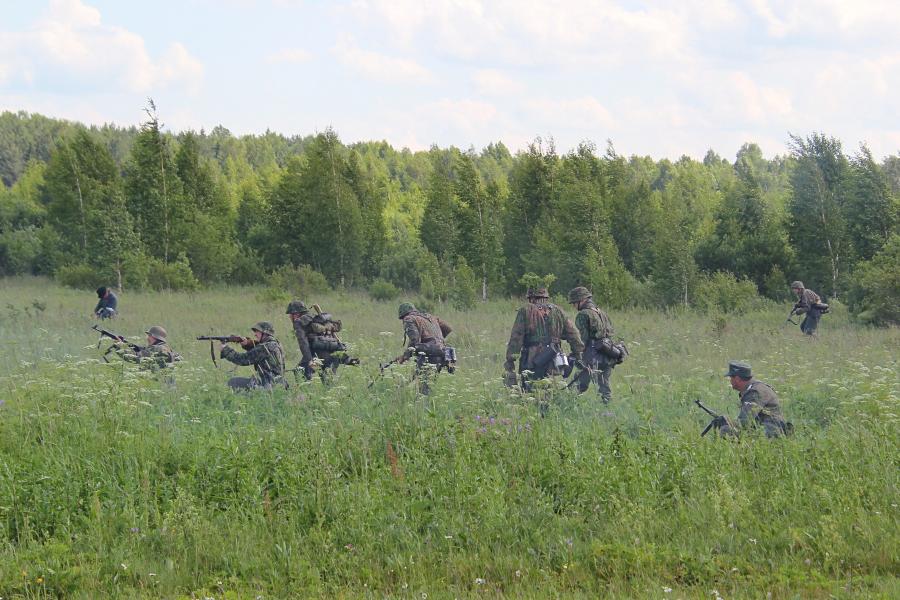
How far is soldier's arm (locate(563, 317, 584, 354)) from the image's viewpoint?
10398 mm

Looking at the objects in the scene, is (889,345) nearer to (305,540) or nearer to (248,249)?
(305,540)

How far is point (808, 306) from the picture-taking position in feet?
58.5

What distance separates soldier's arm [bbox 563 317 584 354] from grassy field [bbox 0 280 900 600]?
1640mm

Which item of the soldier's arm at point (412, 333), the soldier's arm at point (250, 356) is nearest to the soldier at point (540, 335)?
the soldier's arm at point (412, 333)

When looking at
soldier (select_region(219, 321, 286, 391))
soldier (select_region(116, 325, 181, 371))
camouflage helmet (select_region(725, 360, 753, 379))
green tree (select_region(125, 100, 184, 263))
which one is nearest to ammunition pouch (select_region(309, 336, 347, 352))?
soldier (select_region(219, 321, 286, 391))

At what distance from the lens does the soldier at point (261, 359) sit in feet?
33.5

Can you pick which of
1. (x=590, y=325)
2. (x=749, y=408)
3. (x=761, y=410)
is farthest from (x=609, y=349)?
(x=761, y=410)

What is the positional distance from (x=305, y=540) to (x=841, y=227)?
27625 millimetres

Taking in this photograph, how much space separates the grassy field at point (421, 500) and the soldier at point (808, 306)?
31.3 ft

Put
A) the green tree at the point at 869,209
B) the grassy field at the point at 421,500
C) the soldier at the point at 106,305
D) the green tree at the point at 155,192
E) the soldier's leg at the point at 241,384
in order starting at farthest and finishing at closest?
the green tree at the point at 155,192 → the green tree at the point at 869,209 → the soldier at the point at 106,305 → the soldier's leg at the point at 241,384 → the grassy field at the point at 421,500

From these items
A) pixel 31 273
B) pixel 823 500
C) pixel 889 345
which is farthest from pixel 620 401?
pixel 31 273

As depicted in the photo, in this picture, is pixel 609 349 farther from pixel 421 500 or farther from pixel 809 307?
pixel 809 307

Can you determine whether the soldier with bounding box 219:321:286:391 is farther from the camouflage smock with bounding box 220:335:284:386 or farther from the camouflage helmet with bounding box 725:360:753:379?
the camouflage helmet with bounding box 725:360:753:379

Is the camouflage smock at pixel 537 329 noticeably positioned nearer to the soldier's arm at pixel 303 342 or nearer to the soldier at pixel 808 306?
the soldier's arm at pixel 303 342
